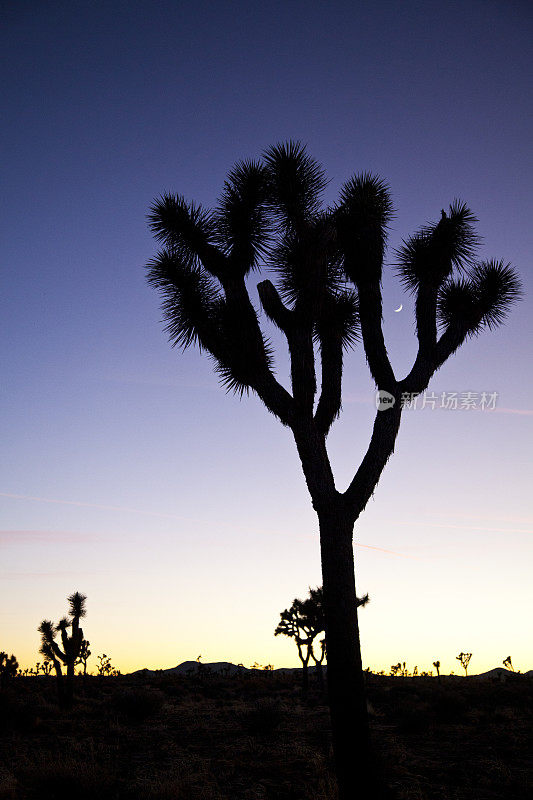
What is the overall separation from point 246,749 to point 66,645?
35.7 ft

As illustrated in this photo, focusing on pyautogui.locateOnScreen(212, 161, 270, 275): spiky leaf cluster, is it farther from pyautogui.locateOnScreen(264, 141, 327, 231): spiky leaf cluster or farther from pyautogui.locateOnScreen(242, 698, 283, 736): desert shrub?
pyautogui.locateOnScreen(242, 698, 283, 736): desert shrub

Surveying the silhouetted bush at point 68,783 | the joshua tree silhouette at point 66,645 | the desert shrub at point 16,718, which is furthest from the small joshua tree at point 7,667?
the silhouetted bush at point 68,783

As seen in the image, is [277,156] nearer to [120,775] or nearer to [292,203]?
[292,203]

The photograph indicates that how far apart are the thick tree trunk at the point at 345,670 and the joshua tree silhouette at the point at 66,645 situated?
13316 mm

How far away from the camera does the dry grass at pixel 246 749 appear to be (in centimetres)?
764

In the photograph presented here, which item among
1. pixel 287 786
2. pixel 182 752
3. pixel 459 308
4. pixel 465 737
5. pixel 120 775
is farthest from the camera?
pixel 465 737

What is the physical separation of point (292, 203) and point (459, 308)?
10.7 ft

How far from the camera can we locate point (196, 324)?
8.95 metres

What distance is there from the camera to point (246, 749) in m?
10.5

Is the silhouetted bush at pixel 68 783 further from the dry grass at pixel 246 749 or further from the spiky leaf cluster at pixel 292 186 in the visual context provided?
the spiky leaf cluster at pixel 292 186

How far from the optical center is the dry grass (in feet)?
25.1

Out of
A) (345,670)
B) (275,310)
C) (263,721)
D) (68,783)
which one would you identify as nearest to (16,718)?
(263,721)

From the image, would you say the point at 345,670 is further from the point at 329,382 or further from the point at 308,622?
the point at 308,622

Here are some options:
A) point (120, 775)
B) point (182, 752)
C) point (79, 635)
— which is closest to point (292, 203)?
point (120, 775)
